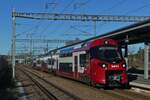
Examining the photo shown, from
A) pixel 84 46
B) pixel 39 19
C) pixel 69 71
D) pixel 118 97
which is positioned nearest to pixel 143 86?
pixel 84 46

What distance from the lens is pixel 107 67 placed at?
2333 centimetres

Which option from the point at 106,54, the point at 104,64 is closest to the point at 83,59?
the point at 106,54

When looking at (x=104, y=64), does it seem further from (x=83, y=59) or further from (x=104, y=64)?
(x=83, y=59)

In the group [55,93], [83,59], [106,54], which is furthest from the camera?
[83,59]

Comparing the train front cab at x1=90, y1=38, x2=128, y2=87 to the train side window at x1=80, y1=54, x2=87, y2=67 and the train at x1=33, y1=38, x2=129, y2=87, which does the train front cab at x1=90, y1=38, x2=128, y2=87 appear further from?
the train side window at x1=80, y1=54, x2=87, y2=67

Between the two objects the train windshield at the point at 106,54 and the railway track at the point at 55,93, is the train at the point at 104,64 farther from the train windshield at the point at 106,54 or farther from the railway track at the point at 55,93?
the railway track at the point at 55,93

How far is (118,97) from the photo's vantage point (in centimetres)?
1878

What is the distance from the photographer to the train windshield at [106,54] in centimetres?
2370

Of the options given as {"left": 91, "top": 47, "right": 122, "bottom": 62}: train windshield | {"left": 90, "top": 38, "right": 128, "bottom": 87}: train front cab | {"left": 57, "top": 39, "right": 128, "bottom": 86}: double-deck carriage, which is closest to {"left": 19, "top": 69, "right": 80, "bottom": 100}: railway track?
{"left": 57, "top": 39, "right": 128, "bottom": 86}: double-deck carriage

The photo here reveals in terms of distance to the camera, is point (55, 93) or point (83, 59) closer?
point (55, 93)

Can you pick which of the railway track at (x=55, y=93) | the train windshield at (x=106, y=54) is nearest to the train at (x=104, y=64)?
the train windshield at (x=106, y=54)

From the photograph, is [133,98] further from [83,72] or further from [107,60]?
[83,72]

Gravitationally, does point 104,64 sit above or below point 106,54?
below

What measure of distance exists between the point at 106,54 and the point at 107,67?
0.90m
